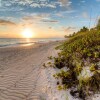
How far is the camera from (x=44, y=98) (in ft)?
18.5

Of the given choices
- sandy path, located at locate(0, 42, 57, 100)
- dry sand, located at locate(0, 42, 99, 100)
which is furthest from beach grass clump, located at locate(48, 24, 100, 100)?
sandy path, located at locate(0, 42, 57, 100)

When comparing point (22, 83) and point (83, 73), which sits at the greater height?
point (83, 73)

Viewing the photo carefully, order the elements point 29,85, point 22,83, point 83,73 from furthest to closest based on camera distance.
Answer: point 22,83 → point 29,85 → point 83,73

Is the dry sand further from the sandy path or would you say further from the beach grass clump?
the beach grass clump

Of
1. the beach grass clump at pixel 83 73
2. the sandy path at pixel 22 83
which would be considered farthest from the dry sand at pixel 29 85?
the beach grass clump at pixel 83 73

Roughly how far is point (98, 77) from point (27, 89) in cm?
253

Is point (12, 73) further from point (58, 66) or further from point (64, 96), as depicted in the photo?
point (64, 96)

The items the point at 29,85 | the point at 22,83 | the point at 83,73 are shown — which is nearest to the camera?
the point at 83,73

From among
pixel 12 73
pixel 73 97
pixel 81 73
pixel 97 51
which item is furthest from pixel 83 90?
pixel 12 73

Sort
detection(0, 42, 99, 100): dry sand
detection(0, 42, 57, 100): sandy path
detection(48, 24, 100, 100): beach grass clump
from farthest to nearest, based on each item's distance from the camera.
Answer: detection(0, 42, 57, 100): sandy path
detection(0, 42, 99, 100): dry sand
detection(48, 24, 100, 100): beach grass clump

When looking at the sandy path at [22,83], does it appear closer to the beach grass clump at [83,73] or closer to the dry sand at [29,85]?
the dry sand at [29,85]

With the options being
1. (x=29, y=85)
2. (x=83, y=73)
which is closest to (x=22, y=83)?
(x=29, y=85)

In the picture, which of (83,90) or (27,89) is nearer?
(83,90)

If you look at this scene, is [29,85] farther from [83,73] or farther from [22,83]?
[83,73]
